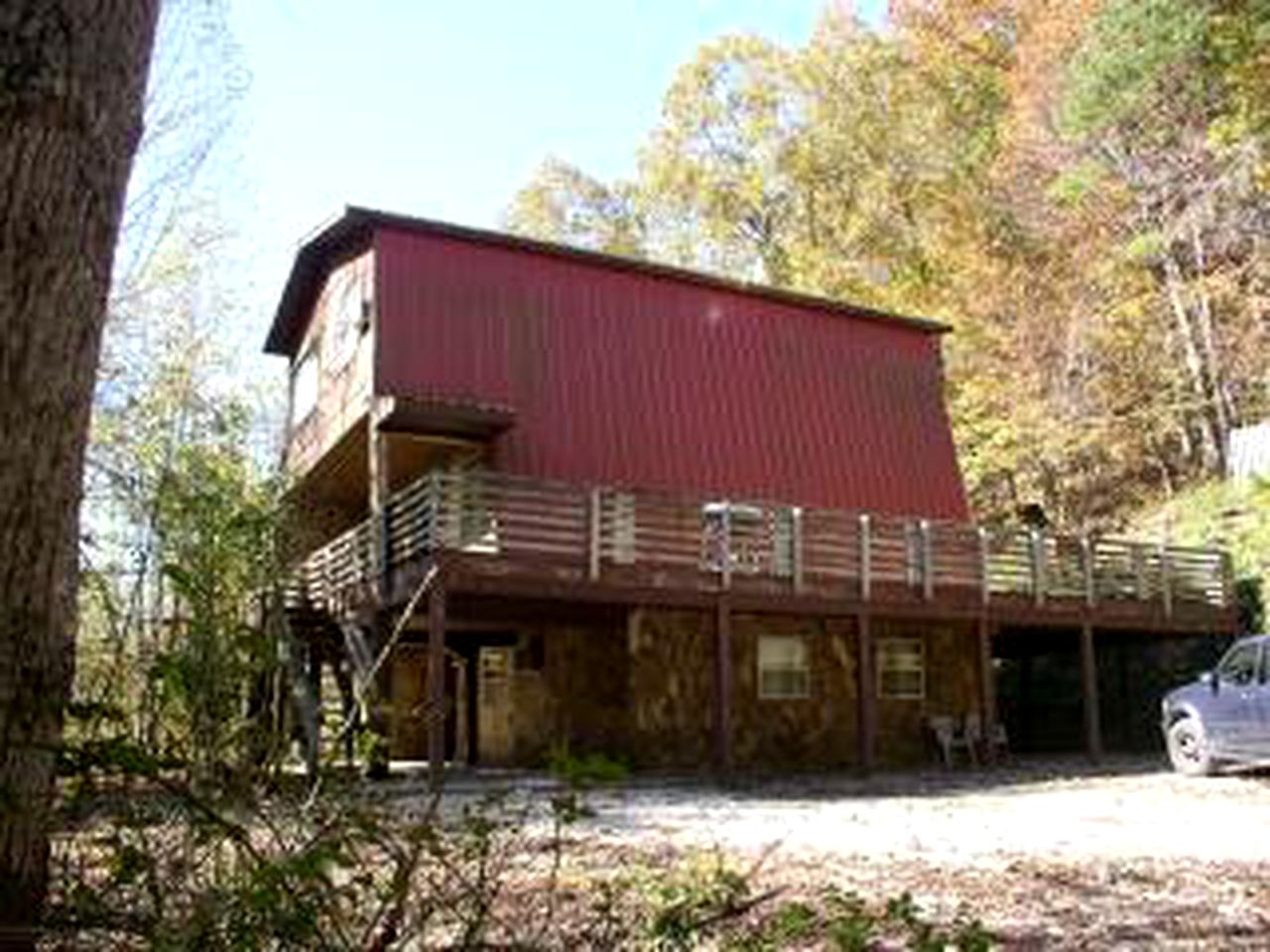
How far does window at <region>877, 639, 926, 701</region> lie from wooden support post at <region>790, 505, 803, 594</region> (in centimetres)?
329

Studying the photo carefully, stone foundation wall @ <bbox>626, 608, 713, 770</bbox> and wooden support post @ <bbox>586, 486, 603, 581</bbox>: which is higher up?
wooden support post @ <bbox>586, 486, 603, 581</bbox>

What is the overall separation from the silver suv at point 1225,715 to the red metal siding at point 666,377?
7449 millimetres

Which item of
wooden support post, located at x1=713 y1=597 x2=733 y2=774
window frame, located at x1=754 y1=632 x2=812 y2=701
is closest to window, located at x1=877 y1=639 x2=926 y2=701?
window frame, located at x1=754 y1=632 x2=812 y2=701

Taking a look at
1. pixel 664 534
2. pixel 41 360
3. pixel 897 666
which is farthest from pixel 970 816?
pixel 41 360

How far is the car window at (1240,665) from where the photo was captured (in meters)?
17.2

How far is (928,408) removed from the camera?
26.2 m

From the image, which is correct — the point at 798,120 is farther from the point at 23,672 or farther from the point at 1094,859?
the point at 23,672

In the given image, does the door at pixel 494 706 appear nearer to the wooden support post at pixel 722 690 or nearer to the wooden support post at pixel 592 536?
the wooden support post at pixel 722 690

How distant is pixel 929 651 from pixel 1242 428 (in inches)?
464

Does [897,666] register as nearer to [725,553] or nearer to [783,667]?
[783,667]

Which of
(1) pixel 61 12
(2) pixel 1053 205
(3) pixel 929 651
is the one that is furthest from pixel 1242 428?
(1) pixel 61 12

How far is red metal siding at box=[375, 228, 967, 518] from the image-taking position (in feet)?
70.2

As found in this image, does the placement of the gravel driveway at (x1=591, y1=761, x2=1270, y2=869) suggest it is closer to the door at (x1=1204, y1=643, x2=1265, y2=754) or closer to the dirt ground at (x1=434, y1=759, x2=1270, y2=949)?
the dirt ground at (x1=434, y1=759, x2=1270, y2=949)

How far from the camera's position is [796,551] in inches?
803
